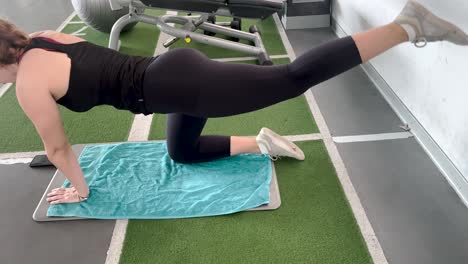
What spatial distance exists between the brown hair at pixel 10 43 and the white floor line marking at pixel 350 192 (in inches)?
63.9

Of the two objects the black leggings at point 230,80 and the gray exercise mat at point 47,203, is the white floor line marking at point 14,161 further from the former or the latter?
the black leggings at point 230,80

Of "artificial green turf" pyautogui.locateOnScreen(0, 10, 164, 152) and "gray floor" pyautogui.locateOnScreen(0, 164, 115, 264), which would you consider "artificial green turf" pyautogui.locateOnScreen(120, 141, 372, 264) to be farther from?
"artificial green turf" pyautogui.locateOnScreen(0, 10, 164, 152)

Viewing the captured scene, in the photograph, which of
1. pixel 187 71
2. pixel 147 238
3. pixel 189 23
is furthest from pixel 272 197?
pixel 189 23

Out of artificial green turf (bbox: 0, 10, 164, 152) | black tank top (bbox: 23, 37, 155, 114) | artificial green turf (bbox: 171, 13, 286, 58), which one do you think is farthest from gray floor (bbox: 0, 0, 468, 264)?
artificial green turf (bbox: 171, 13, 286, 58)

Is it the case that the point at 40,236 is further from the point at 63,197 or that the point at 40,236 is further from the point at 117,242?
the point at 117,242

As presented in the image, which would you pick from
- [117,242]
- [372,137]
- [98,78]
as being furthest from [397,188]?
[98,78]

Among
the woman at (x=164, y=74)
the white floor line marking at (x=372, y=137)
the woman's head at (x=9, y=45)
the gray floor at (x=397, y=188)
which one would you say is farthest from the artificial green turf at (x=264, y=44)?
the woman's head at (x=9, y=45)

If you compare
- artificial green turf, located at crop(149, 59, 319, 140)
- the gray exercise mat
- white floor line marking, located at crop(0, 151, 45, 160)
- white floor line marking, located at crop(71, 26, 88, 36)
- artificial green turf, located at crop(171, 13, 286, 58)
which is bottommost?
the gray exercise mat

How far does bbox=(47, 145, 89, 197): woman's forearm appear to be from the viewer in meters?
1.74

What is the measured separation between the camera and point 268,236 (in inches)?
71.6

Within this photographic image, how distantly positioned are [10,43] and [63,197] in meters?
0.86

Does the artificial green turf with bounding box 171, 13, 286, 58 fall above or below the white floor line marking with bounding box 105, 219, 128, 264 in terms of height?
above

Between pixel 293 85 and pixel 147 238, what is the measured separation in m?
0.98

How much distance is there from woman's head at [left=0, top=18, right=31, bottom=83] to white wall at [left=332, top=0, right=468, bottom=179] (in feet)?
6.16
